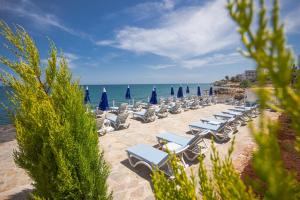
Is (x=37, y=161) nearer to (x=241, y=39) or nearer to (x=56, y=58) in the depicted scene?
(x=56, y=58)

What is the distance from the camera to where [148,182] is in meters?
5.09

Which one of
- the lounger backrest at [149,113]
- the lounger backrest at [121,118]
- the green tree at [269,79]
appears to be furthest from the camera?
the lounger backrest at [149,113]

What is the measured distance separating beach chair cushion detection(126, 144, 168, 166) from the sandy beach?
499 millimetres

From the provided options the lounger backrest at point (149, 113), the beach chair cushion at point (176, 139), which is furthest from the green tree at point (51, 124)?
the lounger backrest at point (149, 113)

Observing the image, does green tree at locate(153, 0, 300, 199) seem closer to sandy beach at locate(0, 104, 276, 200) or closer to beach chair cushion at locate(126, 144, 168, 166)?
sandy beach at locate(0, 104, 276, 200)

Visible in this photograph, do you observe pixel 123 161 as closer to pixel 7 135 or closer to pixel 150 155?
pixel 150 155

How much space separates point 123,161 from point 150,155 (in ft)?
4.14

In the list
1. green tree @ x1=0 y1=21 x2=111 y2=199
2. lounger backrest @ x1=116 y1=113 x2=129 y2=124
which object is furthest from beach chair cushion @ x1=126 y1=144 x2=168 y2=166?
lounger backrest @ x1=116 y1=113 x2=129 y2=124

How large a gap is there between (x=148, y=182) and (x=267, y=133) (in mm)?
4774

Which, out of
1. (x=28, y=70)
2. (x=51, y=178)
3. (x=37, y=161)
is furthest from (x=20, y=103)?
(x=51, y=178)

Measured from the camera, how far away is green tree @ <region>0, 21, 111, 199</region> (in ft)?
9.86

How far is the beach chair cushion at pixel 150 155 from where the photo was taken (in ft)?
16.9

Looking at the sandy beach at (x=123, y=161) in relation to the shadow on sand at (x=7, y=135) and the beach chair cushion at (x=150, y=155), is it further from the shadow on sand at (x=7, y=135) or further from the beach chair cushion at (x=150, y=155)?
the beach chair cushion at (x=150, y=155)

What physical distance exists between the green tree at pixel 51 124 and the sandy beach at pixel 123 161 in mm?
1633
